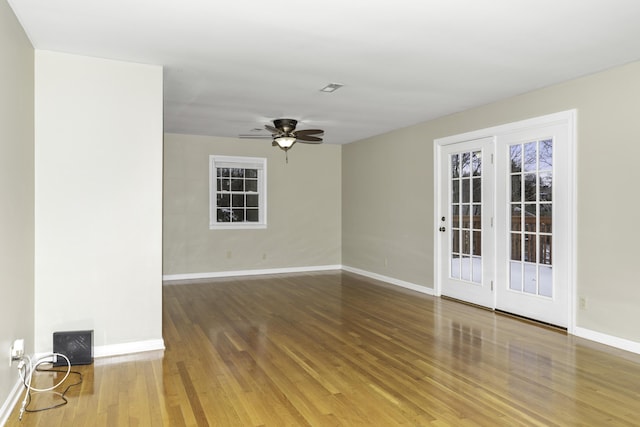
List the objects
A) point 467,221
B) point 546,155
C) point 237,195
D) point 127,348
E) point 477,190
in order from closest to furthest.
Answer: point 127,348 < point 546,155 < point 477,190 < point 467,221 < point 237,195

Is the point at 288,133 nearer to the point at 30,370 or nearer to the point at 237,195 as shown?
the point at 237,195

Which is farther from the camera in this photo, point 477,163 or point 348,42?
Answer: point 477,163

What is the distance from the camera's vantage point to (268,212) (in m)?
8.02

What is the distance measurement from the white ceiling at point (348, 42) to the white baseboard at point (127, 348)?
2.41 m

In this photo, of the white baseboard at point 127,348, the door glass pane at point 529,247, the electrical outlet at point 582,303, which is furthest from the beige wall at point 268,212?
the electrical outlet at point 582,303

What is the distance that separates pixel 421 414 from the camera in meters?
2.56

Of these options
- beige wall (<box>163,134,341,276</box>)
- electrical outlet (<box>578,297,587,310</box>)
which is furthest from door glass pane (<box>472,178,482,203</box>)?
beige wall (<box>163,134,341,276</box>)

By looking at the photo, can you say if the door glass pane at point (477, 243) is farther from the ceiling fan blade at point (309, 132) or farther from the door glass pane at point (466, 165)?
the ceiling fan blade at point (309, 132)

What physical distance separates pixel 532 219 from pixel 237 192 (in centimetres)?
498

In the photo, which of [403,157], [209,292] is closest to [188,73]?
[209,292]

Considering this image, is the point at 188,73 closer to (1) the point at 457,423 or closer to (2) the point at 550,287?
(1) the point at 457,423

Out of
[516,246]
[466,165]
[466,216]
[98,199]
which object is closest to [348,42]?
[98,199]

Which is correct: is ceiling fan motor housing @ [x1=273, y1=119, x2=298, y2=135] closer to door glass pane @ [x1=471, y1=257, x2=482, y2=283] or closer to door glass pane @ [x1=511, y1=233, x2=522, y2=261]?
door glass pane @ [x1=471, y1=257, x2=482, y2=283]

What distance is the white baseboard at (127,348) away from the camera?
3.59 m
